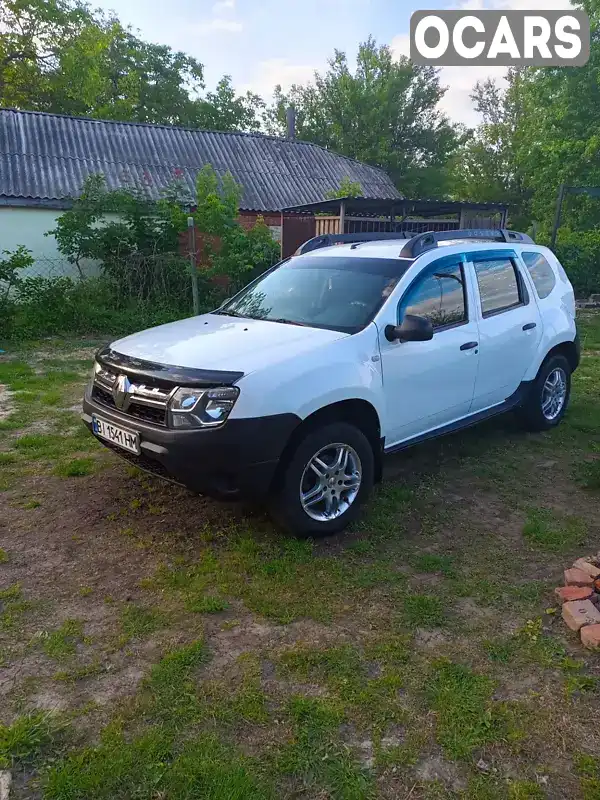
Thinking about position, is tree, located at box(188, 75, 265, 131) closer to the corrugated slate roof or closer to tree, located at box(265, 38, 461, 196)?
tree, located at box(265, 38, 461, 196)

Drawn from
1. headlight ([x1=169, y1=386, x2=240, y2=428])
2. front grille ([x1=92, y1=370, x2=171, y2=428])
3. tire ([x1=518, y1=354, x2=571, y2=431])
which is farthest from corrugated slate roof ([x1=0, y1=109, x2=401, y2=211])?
headlight ([x1=169, y1=386, x2=240, y2=428])

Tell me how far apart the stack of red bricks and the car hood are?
195 centimetres

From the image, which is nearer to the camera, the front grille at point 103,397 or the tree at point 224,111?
the front grille at point 103,397

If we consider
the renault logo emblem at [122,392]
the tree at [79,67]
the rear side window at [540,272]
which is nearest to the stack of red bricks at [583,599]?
the renault logo emblem at [122,392]

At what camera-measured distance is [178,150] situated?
61.4 ft

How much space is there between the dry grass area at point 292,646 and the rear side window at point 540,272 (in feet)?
6.08

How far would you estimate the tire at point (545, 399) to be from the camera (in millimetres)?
5684

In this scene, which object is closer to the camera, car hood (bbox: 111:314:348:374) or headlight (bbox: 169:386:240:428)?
headlight (bbox: 169:386:240:428)

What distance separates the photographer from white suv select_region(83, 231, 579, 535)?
3.38 m

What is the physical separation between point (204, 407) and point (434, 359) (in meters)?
1.87

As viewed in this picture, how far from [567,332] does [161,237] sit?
27.4ft

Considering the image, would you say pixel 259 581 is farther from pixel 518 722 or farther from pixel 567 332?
pixel 567 332

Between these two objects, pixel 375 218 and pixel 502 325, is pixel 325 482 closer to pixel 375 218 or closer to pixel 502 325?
pixel 502 325

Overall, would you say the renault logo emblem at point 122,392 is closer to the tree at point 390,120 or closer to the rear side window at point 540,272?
the rear side window at point 540,272
